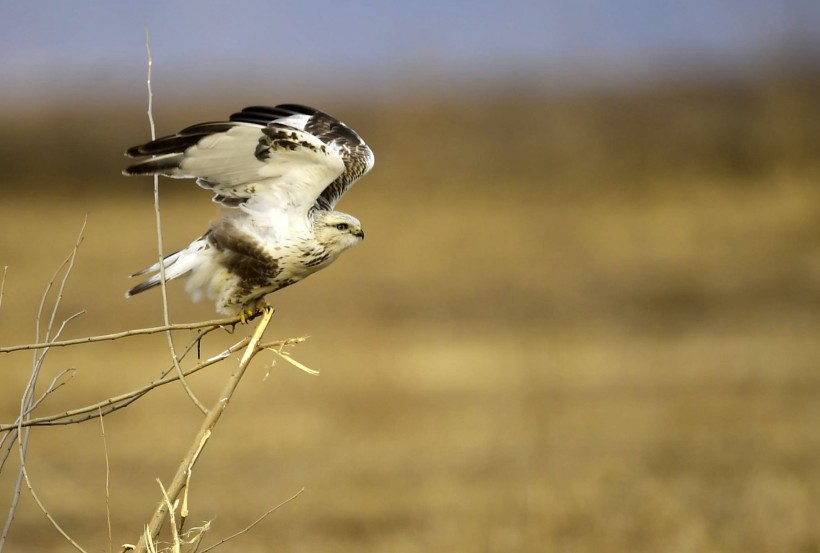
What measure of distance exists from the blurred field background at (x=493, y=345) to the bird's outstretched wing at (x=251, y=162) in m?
1.40

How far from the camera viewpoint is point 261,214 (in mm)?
4824

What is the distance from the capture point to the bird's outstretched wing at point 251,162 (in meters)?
4.34

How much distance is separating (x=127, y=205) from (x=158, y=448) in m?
13.8

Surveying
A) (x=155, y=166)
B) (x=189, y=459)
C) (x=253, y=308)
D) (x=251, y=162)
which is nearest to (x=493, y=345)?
(x=253, y=308)

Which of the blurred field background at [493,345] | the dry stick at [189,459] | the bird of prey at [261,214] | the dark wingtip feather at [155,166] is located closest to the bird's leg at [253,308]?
the bird of prey at [261,214]

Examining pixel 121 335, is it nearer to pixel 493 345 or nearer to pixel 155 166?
pixel 155 166

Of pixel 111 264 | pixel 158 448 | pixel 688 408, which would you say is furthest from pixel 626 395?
pixel 111 264

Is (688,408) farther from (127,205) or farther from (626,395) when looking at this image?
(127,205)

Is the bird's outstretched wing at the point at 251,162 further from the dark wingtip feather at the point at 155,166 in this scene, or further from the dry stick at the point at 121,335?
the dry stick at the point at 121,335

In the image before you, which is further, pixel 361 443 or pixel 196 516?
pixel 361 443

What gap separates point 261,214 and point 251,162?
0.25m

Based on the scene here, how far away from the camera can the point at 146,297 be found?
59.3 feet

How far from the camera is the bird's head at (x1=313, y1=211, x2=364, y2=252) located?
4.72 metres

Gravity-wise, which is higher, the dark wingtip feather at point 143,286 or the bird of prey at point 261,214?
the bird of prey at point 261,214
